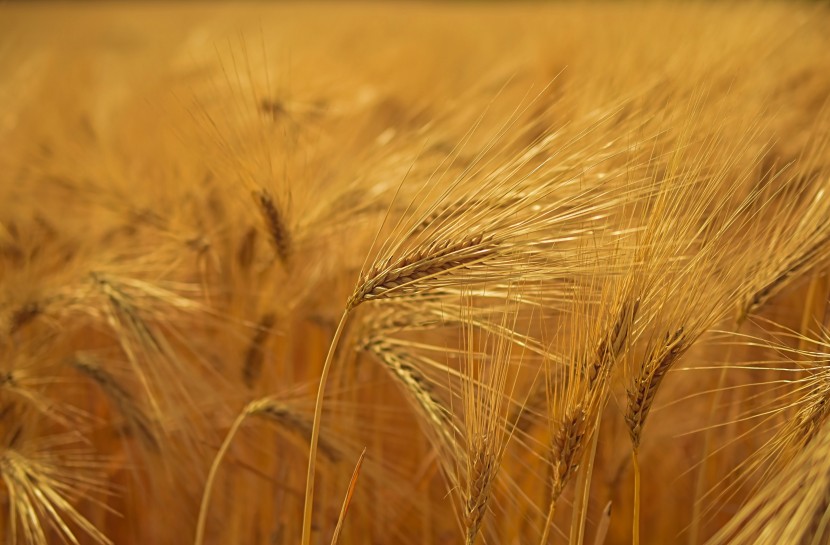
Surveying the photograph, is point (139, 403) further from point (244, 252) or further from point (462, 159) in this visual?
point (462, 159)

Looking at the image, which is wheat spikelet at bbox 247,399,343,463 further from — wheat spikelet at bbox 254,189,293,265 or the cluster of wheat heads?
wheat spikelet at bbox 254,189,293,265

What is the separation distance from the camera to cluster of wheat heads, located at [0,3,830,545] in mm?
810

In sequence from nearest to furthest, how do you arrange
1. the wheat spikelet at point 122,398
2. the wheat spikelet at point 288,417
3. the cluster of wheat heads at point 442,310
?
the cluster of wheat heads at point 442,310
the wheat spikelet at point 288,417
the wheat spikelet at point 122,398

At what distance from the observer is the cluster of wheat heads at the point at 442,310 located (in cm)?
81

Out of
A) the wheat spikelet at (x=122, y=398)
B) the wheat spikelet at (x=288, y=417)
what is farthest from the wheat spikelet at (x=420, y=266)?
the wheat spikelet at (x=122, y=398)

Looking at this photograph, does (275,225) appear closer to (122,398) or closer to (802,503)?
(122,398)

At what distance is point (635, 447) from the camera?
78 cm

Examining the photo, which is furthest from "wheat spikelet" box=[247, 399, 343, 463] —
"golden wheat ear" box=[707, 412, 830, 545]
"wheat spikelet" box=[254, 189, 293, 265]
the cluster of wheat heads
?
"golden wheat ear" box=[707, 412, 830, 545]

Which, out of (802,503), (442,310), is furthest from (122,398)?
(802,503)

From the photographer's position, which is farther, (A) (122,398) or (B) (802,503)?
(A) (122,398)

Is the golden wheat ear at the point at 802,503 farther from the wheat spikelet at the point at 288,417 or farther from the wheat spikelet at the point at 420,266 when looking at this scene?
the wheat spikelet at the point at 288,417

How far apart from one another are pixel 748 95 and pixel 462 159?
57 cm

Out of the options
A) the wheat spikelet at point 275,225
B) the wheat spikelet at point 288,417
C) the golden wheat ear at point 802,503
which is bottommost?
the golden wheat ear at point 802,503

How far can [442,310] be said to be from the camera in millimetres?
897
